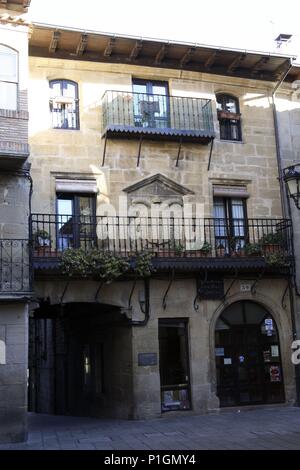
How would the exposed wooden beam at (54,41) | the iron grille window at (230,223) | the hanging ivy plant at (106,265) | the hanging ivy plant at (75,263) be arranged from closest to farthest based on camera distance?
the hanging ivy plant at (75,263) < the hanging ivy plant at (106,265) < the exposed wooden beam at (54,41) < the iron grille window at (230,223)

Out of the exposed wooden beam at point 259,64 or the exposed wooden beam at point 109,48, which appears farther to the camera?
the exposed wooden beam at point 259,64

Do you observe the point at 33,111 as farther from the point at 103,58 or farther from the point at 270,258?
the point at 270,258

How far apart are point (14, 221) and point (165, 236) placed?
4.51 m

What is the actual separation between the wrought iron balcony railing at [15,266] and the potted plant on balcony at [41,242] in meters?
1.45

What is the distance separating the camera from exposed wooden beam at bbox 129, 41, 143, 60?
15609 millimetres

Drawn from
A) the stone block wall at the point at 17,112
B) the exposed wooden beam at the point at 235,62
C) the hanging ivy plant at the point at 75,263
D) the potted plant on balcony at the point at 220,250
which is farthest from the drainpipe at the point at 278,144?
the stone block wall at the point at 17,112

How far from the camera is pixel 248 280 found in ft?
52.2

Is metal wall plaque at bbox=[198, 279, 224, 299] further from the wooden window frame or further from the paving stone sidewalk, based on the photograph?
the wooden window frame

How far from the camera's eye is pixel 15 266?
12.5m

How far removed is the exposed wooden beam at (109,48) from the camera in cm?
1549

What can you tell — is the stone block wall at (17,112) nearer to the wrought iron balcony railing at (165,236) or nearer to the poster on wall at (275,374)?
the wrought iron balcony railing at (165,236)

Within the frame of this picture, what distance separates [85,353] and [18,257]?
723 cm

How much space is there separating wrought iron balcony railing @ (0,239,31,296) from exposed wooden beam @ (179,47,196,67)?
738cm

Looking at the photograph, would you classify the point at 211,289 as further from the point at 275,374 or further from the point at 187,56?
the point at 187,56
